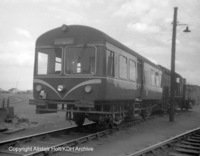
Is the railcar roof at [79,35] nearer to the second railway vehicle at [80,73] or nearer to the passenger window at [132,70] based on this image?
the second railway vehicle at [80,73]

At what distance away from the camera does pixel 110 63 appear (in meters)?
9.51

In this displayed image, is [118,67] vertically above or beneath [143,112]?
above

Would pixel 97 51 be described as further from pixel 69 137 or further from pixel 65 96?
pixel 69 137

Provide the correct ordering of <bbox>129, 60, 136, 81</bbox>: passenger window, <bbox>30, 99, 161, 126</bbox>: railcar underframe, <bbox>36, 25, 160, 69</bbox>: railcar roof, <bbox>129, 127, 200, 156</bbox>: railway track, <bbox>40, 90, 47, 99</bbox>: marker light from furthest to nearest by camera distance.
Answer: <bbox>129, 60, 136, 81</bbox>: passenger window, <bbox>40, 90, 47, 99</bbox>: marker light, <bbox>36, 25, 160, 69</bbox>: railcar roof, <bbox>30, 99, 161, 126</bbox>: railcar underframe, <bbox>129, 127, 200, 156</bbox>: railway track

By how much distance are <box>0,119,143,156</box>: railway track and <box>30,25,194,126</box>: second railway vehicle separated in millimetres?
709

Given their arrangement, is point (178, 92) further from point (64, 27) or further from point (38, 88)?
point (38, 88)

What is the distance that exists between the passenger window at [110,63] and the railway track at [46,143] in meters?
2.11

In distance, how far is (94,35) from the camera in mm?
9297

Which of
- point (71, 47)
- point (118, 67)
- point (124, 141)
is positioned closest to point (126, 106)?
point (118, 67)

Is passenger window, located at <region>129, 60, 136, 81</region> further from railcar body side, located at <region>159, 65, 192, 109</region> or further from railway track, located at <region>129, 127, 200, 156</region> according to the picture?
railcar body side, located at <region>159, 65, 192, 109</region>

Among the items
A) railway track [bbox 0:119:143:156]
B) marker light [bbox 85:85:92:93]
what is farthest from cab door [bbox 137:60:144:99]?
marker light [bbox 85:85:92:93]

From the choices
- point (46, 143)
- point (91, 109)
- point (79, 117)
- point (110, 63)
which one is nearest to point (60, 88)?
point (91, 109)

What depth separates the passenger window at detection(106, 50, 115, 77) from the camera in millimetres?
9277

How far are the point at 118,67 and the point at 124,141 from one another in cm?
276
